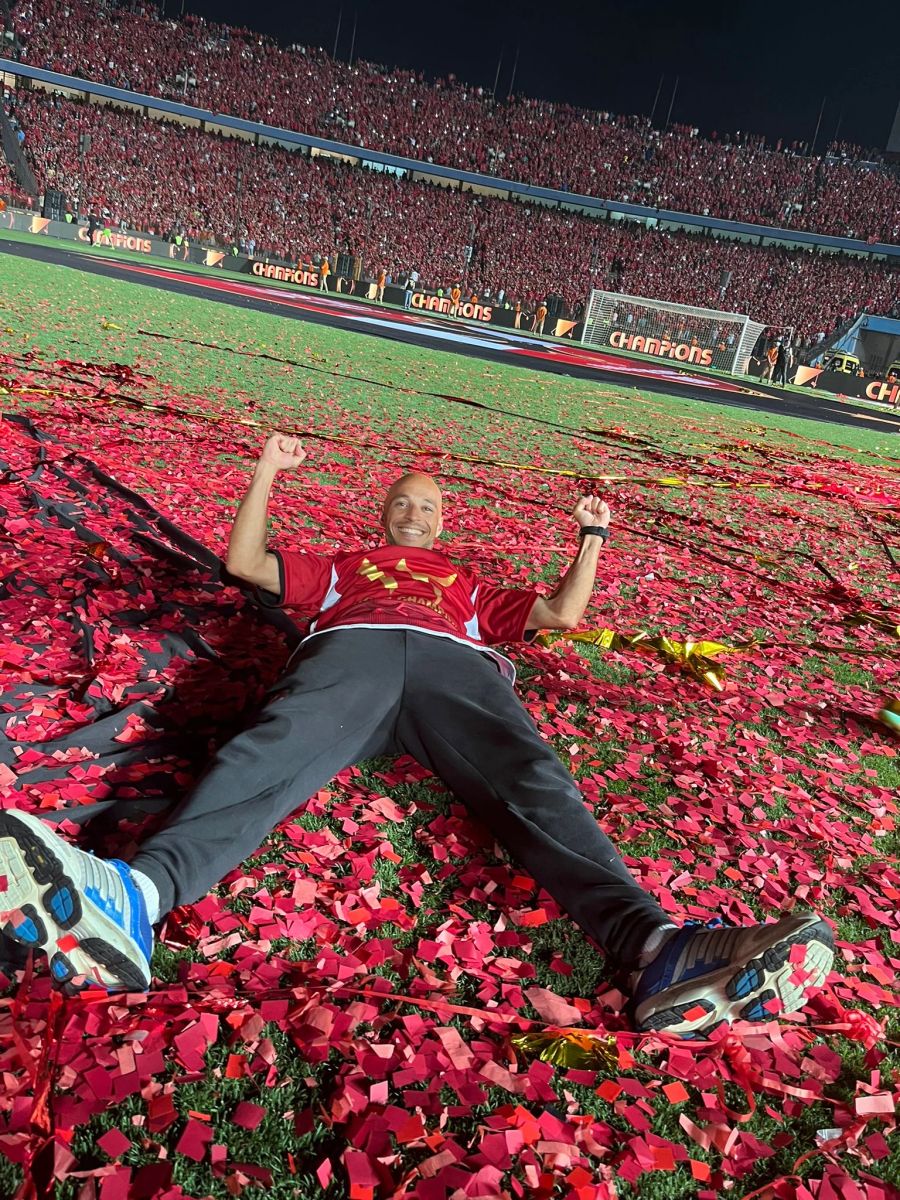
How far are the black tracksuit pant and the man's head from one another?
0.64 metres

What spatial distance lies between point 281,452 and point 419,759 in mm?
1140

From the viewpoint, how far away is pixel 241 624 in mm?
3824

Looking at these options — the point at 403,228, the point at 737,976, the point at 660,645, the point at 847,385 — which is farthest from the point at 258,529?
the point at 403,228

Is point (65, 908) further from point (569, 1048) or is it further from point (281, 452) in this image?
point (281, 452)

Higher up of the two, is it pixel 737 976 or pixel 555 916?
pixel 737 976

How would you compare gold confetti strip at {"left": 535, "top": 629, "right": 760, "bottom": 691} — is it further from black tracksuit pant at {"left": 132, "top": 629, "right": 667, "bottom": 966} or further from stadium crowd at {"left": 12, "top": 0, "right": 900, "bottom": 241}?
stadium crowd at {"left": 12, "top": 0, "right": 900, "bottom": 241}

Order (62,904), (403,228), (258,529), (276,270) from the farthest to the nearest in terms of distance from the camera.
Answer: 1. (403,228)
2. (276,270)
3. (258,529)
4. (62,904)

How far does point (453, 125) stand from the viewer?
55.4m

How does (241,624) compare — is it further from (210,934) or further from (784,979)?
(784,979)

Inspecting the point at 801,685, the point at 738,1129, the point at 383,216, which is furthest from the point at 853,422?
the point at 383,216

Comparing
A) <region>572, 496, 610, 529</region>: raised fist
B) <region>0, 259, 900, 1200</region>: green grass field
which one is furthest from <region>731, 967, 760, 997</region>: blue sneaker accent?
<region>572, 496, 610, 529</region>: raised fist

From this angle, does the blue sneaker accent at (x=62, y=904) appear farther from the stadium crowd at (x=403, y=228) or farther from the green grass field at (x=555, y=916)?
the stadium crowd at (x=403, y=228)

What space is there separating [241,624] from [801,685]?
254cm

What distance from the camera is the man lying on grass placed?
1.82 m
